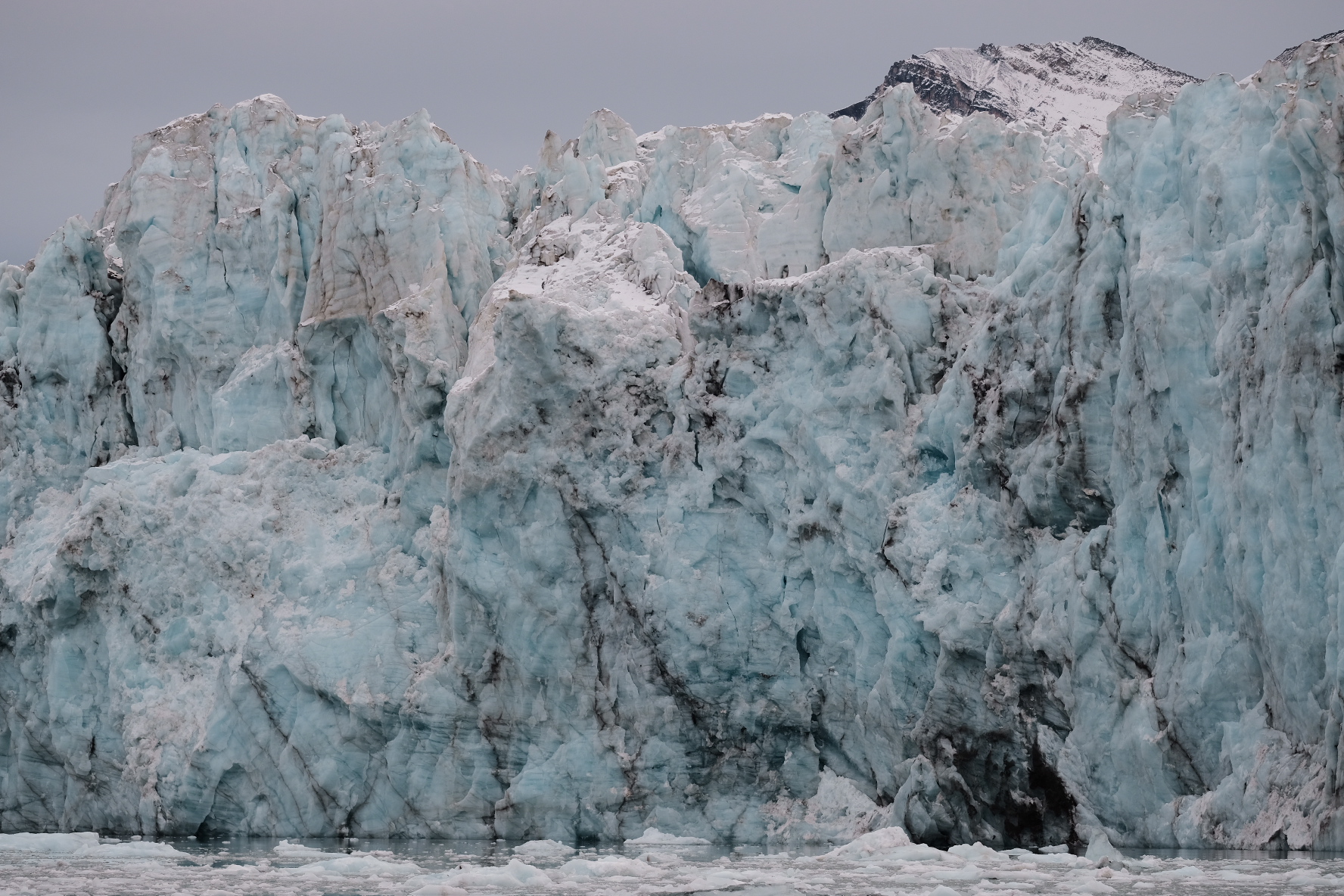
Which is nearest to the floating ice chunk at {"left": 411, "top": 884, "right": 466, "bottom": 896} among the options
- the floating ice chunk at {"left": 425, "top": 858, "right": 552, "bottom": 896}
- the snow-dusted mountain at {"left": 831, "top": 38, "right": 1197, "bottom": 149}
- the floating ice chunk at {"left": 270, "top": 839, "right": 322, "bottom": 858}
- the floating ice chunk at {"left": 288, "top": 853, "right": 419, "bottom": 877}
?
the floating ice chunk at {"left": 425, "top": 858, "right": 552, "bottom": 896}

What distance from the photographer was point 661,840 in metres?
26.6

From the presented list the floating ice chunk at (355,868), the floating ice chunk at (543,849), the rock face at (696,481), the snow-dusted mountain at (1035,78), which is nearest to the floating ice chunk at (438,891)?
the floating ice chunk at (355,868)

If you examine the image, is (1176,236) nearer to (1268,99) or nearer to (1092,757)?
(1268,99)

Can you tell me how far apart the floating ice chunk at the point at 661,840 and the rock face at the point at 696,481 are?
2.44ft

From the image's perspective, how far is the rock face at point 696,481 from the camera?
2017cm

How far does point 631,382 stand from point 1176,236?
11.2 metres

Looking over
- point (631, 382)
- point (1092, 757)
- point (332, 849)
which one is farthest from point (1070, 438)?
point (332, 849)

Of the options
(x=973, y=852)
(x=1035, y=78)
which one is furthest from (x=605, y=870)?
(x=1035, y=78)

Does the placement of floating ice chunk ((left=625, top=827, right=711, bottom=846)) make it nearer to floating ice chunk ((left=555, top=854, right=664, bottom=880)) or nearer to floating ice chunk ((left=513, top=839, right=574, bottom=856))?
floating ice chunk ((left=513, top=839, right=574, bottom=856))

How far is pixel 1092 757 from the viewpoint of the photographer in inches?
857

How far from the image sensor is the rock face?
2017cm

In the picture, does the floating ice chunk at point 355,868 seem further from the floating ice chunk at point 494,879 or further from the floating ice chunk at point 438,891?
the floating ice chunk at point 438,891

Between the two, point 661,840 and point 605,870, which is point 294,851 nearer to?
point 661,840

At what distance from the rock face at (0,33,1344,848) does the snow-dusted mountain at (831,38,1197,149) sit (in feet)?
55.8
